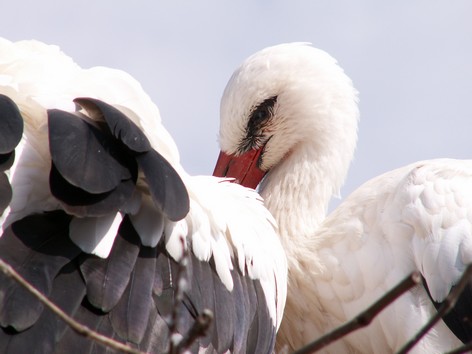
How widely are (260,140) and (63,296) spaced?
242 cm

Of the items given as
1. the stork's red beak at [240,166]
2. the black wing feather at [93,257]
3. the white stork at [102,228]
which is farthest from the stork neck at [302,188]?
the black wing feather at [93,257]

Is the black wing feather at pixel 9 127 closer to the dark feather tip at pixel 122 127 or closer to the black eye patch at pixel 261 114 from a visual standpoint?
the dark feather tip at pixel 122 127

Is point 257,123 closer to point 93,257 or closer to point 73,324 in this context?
point 93,257

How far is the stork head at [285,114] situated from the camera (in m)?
4.92

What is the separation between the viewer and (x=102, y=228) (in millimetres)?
2898

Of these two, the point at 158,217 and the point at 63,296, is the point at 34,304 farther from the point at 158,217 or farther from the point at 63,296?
the point at 158,217

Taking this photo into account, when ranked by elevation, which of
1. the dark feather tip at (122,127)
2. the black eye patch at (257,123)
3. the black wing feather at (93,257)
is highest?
the dark feather tip at (122,127)

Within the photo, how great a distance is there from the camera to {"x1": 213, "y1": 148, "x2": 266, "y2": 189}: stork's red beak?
16.5 ft

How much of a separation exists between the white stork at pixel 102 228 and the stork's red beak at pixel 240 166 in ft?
4.59

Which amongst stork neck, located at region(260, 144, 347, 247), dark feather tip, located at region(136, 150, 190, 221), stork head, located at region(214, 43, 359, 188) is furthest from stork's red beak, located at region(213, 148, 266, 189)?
dark feather tip, located at region(136, 150, 190, 221)

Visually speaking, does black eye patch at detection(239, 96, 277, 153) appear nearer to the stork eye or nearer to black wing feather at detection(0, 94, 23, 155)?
the stork eye

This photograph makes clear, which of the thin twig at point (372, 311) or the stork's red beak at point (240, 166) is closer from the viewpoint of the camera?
the thin twig at point (372, 311)

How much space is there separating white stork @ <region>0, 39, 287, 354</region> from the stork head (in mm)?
1343

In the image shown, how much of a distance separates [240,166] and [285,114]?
35cm
